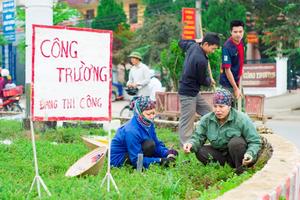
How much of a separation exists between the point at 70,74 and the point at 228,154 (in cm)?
209

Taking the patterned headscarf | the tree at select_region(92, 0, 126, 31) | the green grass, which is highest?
the tree at select_region(92, 0, 126, 31)

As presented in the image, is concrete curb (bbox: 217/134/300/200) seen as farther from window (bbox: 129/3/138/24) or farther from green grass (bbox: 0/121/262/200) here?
window (bbox: 129/3/138/24)

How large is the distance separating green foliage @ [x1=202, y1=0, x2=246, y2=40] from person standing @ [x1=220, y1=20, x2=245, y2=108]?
2045cm

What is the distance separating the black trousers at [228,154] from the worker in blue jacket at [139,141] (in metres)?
0.36

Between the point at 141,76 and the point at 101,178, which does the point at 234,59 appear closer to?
the point at 101,178

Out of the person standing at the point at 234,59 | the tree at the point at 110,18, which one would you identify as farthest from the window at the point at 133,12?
the person standing at the point at 234,59

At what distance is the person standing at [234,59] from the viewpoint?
7570mm

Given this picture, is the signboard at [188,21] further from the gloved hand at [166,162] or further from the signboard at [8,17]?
the gloved hand at [166,162]

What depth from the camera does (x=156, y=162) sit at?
6207mm

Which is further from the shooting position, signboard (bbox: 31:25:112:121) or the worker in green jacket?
the worker in green jacket

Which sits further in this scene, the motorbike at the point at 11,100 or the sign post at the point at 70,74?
the motorbike at the point at 11,100

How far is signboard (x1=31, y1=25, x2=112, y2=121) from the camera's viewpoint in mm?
4605

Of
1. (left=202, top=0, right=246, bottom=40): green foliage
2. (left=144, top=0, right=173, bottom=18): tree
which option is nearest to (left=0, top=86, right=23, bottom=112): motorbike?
(left=202, top=0, right=246, bottom=40): green foliage

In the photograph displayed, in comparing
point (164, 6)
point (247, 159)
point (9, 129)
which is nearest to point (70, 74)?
point (247, 159)
